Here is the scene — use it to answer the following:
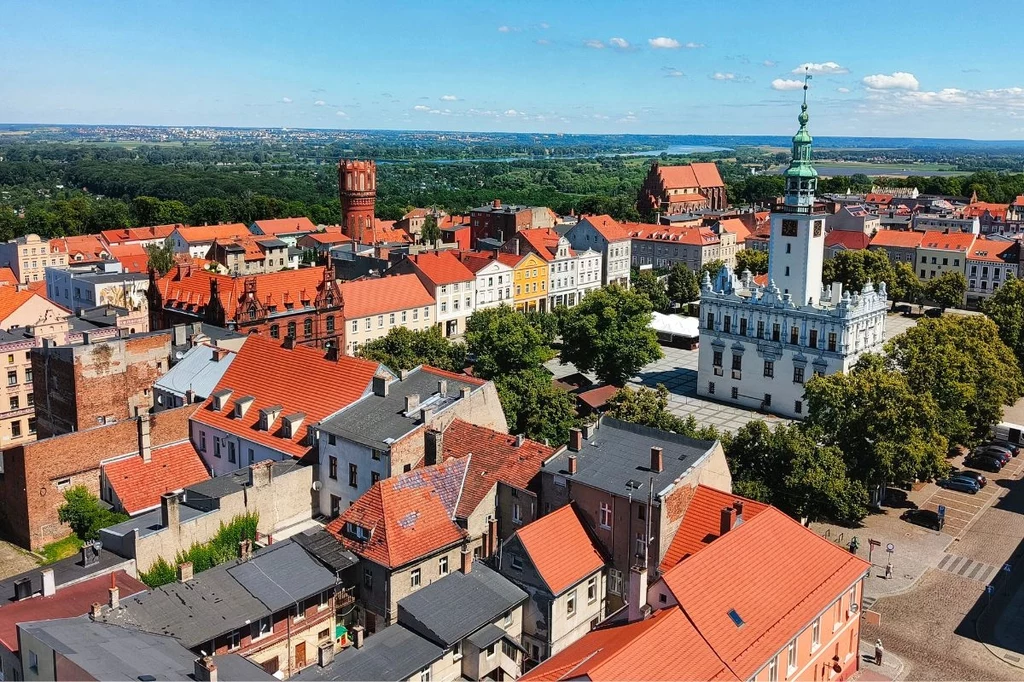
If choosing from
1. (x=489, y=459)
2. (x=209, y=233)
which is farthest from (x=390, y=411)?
(x=209, y=233)

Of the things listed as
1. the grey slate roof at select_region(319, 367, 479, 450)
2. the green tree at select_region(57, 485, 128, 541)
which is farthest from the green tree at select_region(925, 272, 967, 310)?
the green tree at select_region(57, 485, 128, 541)

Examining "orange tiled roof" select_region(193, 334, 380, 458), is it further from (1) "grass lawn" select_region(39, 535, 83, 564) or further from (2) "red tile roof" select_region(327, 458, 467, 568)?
(1) "grass lawn" select_region(39, 535, 83, 564)

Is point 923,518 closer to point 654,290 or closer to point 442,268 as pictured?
point 442,268

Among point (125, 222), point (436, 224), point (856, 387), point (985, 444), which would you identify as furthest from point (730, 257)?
point (125, 222)

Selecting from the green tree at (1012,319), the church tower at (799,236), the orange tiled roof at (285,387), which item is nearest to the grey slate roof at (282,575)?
the orange tiled roof at (285,387)

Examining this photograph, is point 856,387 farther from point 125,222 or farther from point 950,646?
point 125,222

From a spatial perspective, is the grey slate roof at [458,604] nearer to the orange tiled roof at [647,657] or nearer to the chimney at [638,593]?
the orange tiled roof at [647,657]

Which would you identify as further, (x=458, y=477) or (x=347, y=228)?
(x=347, y=228)
